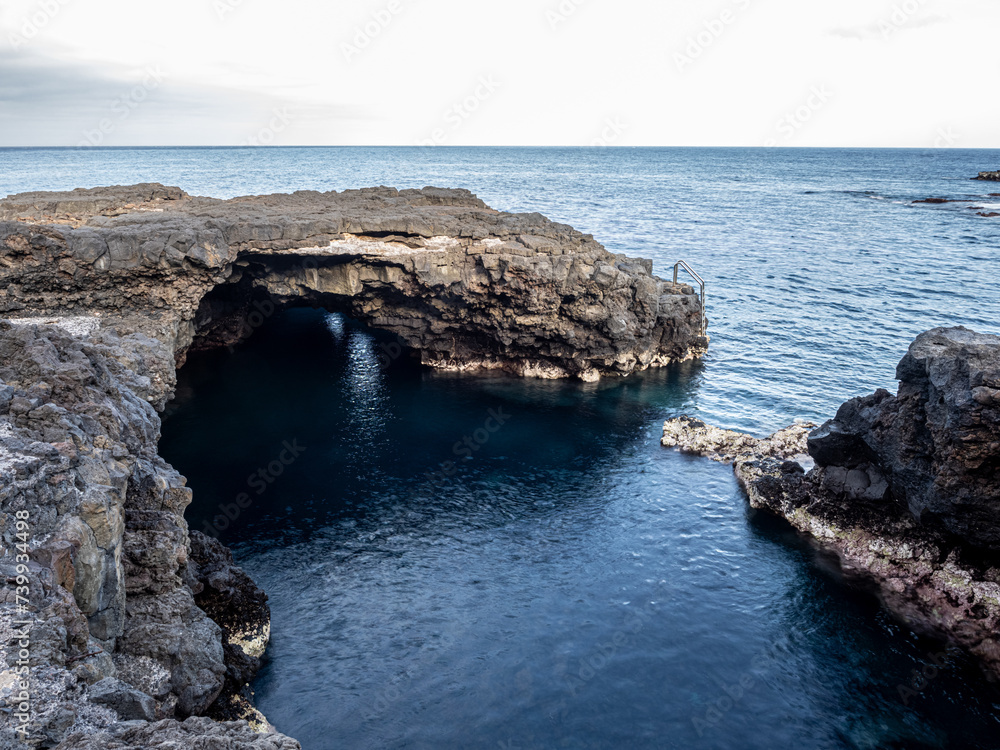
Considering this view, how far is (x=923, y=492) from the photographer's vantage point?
70.7ft

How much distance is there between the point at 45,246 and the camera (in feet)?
94.9

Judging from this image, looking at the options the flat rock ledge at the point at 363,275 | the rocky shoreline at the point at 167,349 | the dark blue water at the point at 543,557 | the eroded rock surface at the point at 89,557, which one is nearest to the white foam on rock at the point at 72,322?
the rocky shoreline at the point at 167,349

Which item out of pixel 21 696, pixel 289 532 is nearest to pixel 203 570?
pixel 289 532

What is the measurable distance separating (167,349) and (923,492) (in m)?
29.9

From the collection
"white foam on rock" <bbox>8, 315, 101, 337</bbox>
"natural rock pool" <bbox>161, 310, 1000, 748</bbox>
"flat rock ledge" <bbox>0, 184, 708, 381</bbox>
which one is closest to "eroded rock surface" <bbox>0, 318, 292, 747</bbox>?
"natural rock pool" <bbox>161, 310, 1000, 748</bbox>

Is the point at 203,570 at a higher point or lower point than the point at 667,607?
higher

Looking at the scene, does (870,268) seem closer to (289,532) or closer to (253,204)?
(253,204)

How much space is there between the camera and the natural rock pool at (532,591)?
17.8 meters

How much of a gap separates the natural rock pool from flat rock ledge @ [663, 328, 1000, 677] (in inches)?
42.2

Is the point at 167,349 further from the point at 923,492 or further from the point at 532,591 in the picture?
the point at 923,492

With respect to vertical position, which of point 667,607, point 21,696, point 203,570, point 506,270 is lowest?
point 667,607

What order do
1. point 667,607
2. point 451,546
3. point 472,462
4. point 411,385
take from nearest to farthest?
point 667,607 → point 451,546 → point 472,462 → point 411,385

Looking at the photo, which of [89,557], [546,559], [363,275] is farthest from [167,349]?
[89,557]

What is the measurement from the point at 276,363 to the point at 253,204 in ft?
33.4
